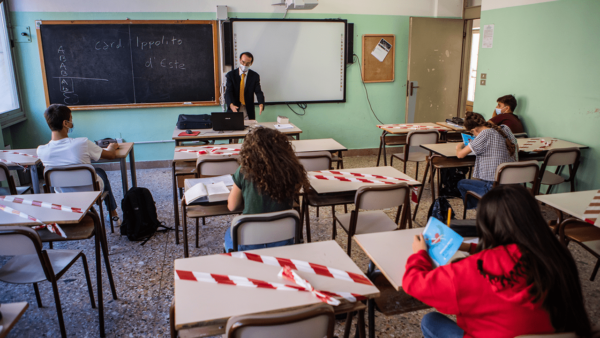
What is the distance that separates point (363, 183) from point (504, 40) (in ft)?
10.7

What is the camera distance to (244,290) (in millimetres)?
1532

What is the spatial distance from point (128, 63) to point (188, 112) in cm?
100

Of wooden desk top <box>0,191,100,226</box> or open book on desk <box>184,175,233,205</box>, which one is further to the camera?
open book on desk <box>184,175,233,205</box>

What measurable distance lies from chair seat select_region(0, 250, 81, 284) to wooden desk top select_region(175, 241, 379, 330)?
0.87 m

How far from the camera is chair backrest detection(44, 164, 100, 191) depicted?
9.74 feet

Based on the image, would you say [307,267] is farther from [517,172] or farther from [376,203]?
[517,172]

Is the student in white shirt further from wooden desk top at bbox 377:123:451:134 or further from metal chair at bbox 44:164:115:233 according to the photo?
wooden desk top at bbox 377:123:451:134

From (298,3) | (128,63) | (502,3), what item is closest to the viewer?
(502,3)

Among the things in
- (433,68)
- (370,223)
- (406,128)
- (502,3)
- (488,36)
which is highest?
(502,3)

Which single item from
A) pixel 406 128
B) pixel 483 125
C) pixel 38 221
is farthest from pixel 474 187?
pixel 38 221

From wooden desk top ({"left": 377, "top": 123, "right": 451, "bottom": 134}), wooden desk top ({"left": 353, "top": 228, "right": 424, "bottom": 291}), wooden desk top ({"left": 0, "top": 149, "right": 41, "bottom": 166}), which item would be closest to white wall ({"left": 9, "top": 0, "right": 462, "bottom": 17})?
wooden desk top ({"left": 377, "top": 123, "right": 451, "bottom": 134})

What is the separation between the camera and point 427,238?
1518 millimetres

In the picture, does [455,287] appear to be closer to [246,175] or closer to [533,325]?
[533,325]

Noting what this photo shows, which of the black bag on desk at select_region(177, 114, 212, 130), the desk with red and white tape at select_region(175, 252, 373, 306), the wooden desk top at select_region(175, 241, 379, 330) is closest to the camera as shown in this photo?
the wooden desk top at select_region(175, 241, 379, 330)
